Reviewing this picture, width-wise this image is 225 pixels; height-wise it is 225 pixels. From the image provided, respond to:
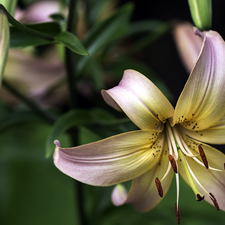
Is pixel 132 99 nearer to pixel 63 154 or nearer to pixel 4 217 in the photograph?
pixel 63 154

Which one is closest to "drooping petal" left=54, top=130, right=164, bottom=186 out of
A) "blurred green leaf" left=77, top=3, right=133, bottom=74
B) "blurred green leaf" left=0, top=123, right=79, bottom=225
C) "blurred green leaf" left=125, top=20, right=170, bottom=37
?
"blurred green leaf" left=77, top=3, right=133, bottom=74

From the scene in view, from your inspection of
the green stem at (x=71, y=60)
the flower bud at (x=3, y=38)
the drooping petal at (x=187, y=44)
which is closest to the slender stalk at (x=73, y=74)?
the green stem at (x=71, y=60)

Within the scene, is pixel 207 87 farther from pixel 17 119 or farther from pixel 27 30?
pixel 17 119

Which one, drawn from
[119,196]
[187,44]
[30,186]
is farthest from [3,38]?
[30,186]

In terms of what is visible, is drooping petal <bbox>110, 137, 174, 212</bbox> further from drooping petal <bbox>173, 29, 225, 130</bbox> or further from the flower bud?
the flower bud

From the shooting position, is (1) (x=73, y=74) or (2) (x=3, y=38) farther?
(1) (x=73, y=74)
